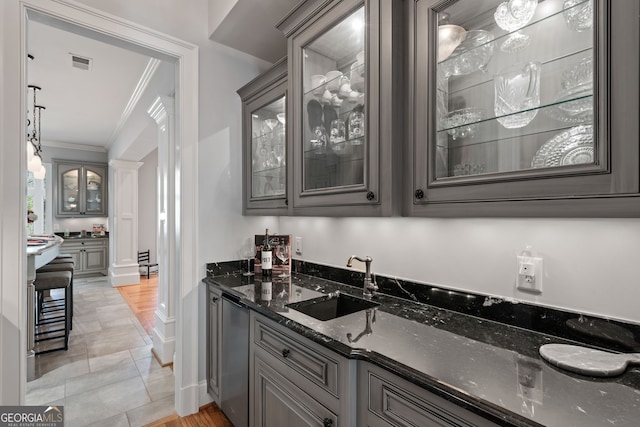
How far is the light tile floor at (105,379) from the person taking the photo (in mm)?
2107

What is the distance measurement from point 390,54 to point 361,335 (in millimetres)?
1078

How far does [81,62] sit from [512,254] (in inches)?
153

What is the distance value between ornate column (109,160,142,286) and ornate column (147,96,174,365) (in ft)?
10.4

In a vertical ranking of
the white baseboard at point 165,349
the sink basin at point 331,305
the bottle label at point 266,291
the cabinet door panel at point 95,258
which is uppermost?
the bottle label at point 266,291

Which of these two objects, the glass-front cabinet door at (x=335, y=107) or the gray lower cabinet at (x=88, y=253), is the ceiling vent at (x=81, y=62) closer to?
the glass-front cabinet door at (x=335, y=107)

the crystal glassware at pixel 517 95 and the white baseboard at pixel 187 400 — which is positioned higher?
the crystal glassware at pixel 517 95

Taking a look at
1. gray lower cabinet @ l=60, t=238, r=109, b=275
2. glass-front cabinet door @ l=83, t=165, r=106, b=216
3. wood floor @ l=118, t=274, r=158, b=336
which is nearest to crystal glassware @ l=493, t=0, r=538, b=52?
wood floor @ l=118, t=274, r=158, b=336

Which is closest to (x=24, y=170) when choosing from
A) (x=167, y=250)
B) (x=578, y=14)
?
(x=167, y=250)

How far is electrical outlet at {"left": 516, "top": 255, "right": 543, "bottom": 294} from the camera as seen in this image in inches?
44.2

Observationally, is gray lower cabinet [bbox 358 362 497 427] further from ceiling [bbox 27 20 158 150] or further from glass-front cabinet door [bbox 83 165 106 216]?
glass-front cabinet door [bbox 83 165 106 216]

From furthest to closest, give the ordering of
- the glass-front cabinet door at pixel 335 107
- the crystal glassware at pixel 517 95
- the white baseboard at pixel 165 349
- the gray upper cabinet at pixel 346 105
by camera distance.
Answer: the white baseboard at pixel 165 349 < the glass-front cabinet door at pixel 335 107 < the gray upper cabinet at pixel 346 105 < the crystal glassware at pixel 517 95

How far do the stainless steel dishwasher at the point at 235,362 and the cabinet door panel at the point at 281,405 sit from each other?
0.48ft

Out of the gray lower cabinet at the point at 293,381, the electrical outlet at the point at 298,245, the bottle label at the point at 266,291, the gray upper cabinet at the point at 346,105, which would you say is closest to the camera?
the gray lower cabinet at the point at 293,381

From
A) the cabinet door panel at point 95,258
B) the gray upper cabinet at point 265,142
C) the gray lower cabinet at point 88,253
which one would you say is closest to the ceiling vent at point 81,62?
the gray upper cabinet at point 265,142
